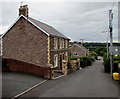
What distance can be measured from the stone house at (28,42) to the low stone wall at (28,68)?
3.17 m

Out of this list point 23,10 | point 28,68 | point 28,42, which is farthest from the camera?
point 23,10

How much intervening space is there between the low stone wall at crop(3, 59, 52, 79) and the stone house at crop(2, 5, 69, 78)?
3.17 meters

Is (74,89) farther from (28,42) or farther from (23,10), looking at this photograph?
(23,10)

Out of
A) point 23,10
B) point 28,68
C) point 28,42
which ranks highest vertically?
point 23,10

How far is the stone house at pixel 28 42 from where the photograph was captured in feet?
62.4

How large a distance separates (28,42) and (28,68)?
5.19 metres

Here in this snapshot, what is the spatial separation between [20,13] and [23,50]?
5.54 meters

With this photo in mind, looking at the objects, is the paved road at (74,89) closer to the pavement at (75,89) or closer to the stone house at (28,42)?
the pavement at (75,89)

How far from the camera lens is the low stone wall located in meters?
14.7

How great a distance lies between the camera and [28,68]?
1567 cm

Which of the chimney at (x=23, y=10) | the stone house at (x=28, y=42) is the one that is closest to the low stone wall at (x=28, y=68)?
the stone house at (x=28, y=42)

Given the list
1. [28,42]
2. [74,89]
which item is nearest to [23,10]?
[28,42]

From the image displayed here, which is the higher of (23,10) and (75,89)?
(23,10)

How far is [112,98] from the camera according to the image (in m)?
9.06
